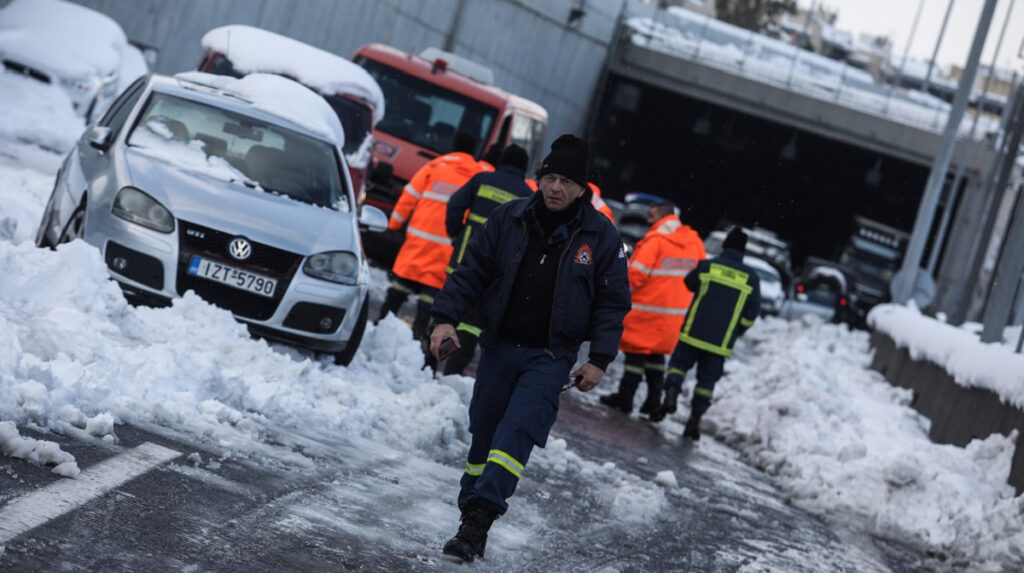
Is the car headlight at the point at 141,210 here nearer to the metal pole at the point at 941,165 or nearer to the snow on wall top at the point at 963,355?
the snow on wall top at the point at 963,355

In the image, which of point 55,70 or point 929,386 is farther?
point 55,70

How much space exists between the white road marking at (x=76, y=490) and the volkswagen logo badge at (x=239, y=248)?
293 cm

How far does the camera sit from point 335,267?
394 inches

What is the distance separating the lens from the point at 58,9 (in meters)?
23.1

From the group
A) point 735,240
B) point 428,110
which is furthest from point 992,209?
point 735,240

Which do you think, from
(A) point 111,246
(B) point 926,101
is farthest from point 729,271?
(B) point 926,101

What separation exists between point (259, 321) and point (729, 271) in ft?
15.6

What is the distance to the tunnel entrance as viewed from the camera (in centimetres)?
5397

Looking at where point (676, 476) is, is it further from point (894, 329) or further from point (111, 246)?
point (894, 329)

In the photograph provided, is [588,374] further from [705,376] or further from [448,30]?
[448,30]

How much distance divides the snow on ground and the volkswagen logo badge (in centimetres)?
62

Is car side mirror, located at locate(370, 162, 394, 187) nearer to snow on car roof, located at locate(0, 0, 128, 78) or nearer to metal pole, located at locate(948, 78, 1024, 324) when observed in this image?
snow on car roof, located at locate(0, 0, 128, 78)

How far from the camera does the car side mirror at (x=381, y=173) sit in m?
15.6

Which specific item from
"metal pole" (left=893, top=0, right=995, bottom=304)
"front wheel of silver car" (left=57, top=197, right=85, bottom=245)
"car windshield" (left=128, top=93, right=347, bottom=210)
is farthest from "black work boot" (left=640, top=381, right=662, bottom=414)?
"metal pole" (left=893, top=0, right=995, bottom=304)
